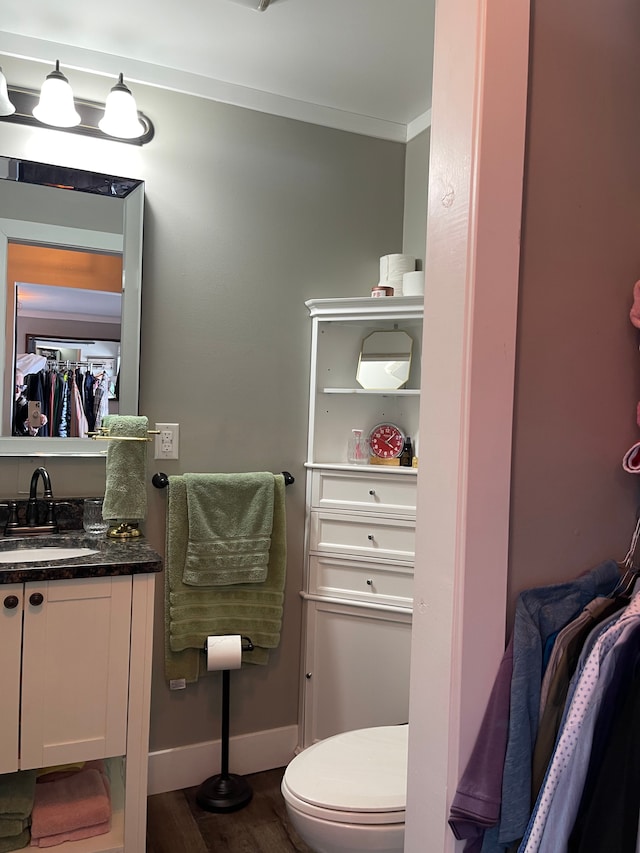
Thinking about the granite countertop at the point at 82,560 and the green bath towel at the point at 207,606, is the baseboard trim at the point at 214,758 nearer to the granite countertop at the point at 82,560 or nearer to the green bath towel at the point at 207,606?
the green bath towel at the point at 207,606

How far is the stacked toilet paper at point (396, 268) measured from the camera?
2.60 meters

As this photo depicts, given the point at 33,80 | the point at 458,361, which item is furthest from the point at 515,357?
the point at 33,80

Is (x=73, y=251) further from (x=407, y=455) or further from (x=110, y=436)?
(x=407, y=455)

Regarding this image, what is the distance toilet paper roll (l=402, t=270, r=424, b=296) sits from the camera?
249 centimetres

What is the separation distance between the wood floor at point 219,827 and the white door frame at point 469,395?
1.20 metres

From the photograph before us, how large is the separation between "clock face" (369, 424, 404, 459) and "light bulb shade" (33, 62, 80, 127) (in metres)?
1.51

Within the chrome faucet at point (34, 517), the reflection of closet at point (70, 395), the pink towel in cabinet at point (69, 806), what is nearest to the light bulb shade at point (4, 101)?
the reflection of closet at point (70, 395)

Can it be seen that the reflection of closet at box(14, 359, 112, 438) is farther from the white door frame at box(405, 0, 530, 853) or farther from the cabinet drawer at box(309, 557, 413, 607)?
the white door frame at box(405, 0, 530, 853)

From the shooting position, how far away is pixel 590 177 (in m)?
1.18

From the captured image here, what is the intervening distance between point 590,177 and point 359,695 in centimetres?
199

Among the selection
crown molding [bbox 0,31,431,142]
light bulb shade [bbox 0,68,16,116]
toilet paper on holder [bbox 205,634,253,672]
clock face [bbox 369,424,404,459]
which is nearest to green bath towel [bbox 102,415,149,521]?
toilet paper on holder [bbox 205,634,253,672]

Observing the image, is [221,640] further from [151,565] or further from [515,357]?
[515,357]

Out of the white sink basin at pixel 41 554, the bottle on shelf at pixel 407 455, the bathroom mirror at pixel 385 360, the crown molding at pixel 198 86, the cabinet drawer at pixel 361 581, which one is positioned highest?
the crown molding at pixel 198 86

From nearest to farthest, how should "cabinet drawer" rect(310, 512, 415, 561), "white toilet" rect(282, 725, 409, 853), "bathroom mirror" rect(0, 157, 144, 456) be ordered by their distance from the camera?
"white toilet" rect(282, 725, 409, 853) < "bathroom mirror" rect(0, 157, 144, 456) < "cabinet drawer" rect(310, 512, 415, 561)
